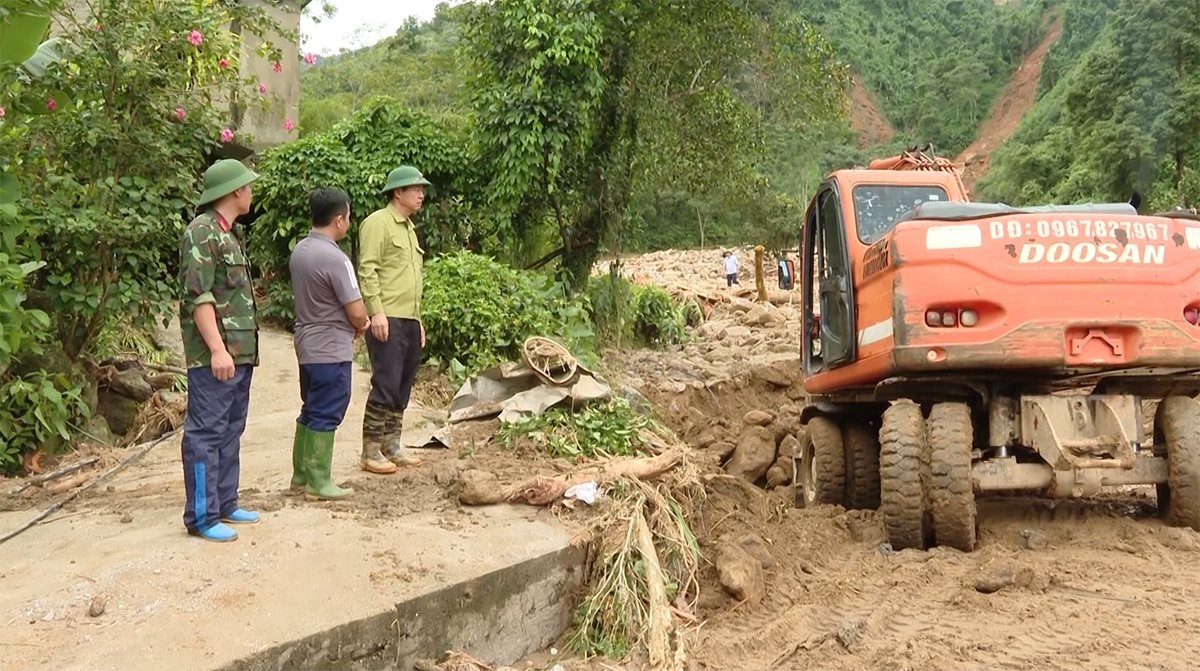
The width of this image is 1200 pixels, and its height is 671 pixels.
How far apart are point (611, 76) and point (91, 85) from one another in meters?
6.37

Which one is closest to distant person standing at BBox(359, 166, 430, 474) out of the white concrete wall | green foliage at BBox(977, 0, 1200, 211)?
the white concrete wall

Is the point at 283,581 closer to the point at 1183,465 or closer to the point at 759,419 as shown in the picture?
the point at 1183,465

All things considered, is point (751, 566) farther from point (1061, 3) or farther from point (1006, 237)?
point (1061, 3)

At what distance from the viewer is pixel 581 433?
6.10 m

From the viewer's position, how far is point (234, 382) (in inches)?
165

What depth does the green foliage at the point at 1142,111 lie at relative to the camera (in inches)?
1253

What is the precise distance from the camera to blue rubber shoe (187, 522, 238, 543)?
3.98 m

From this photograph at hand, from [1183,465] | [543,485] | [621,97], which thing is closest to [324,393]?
[543,485]

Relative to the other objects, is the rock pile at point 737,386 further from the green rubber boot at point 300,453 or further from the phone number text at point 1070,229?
the green rubber boot at point 300,453

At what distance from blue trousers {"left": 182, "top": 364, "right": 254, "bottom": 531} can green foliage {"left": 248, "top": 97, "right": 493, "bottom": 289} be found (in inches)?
260

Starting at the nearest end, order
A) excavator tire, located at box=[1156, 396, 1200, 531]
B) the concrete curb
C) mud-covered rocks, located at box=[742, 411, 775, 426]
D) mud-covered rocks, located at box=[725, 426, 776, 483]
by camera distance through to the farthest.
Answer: the concrete curb
excavator tire, located at box=[1156, 396, 1200, 531]
mud-covered rocks, located at box=[725, 426, 776, 483]
mud-covered rocks, located at box=[742, 411, 775, 426]

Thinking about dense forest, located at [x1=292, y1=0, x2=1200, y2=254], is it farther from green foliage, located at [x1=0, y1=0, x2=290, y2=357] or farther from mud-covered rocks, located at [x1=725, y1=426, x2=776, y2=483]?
green foliage, located at [x1=0, y1=0, x2=290, y2=357]

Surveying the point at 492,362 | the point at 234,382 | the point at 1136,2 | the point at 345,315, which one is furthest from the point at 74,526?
the point at 1136,2

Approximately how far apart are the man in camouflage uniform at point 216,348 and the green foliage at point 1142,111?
30.4 metres
